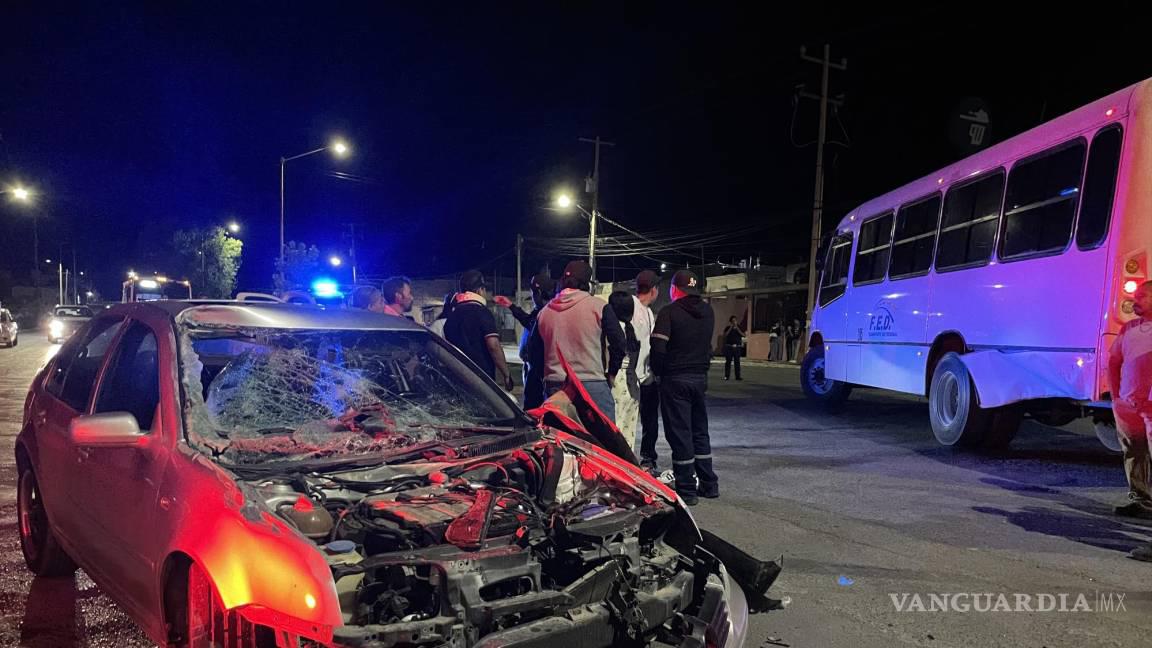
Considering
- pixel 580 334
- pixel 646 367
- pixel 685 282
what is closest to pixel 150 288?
pixel 646 367

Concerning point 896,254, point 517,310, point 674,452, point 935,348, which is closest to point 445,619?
point 674,452

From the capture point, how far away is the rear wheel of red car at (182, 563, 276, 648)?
6.68 ft

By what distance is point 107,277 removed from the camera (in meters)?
69.1

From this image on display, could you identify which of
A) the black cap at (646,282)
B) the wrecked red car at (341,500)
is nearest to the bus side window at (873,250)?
the black cap at (646,282)

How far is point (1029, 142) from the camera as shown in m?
7.18

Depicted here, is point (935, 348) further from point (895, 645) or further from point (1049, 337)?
point (895, 645)

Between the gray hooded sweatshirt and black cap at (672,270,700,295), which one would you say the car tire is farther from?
black cap at (672,270,700,295)

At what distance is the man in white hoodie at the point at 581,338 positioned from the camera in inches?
211

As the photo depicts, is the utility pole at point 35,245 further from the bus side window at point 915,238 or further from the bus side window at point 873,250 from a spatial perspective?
the bus side window at point 915,238

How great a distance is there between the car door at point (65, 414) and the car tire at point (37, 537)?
0.21m

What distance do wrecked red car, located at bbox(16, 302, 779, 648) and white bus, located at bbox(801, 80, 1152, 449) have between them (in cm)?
493

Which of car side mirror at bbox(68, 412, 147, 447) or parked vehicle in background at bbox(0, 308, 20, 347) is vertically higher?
car side mirror at bbox(68, 412, 147, 447)

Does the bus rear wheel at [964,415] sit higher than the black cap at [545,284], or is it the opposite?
the black cap at [545,284]

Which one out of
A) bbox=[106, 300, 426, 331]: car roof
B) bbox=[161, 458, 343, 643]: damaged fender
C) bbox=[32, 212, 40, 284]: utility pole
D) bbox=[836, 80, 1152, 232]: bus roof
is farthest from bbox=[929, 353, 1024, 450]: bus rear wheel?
bbox=[32, 212, 40, 284]: utility pole
